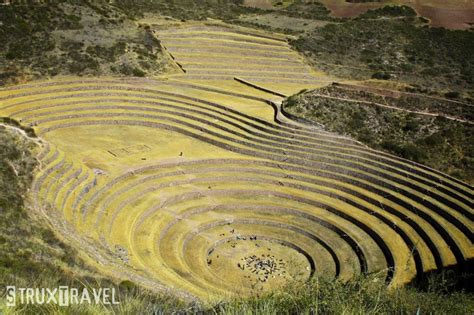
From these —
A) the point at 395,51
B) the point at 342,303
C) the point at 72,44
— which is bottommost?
the point at 72,44

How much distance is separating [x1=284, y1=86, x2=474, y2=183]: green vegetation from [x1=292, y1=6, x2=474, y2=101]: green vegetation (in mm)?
4909

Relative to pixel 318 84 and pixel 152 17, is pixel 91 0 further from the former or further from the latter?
pixel 318 84

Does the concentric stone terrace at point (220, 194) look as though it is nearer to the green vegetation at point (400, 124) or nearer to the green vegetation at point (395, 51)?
the green vegetation at point (400, 124)

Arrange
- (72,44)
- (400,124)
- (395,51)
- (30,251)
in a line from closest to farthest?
(30,251) < (400,124) < (72,44) < (395,51)

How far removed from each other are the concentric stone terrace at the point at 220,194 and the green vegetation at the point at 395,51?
1447 centimetres

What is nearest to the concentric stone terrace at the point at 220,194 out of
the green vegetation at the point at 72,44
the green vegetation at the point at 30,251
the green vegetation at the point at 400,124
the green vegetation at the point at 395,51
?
the green vegetation at the point at 30,251

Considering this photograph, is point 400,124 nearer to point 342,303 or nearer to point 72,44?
point 72,44

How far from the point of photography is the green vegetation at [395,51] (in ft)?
159

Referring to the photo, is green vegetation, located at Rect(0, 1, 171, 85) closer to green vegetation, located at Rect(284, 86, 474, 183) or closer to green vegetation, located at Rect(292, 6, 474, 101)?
green vegetation, located at Rect(284, 86, 474, 183)

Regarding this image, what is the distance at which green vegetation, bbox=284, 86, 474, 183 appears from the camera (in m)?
35.4

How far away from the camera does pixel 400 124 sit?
38781 millimetres

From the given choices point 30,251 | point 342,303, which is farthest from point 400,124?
point 342,303

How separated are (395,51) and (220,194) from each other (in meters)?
32.0

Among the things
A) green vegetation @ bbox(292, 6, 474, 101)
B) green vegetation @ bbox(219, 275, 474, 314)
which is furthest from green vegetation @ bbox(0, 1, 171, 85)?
green vegetation @ bbox(219, 275, 474, 314)
